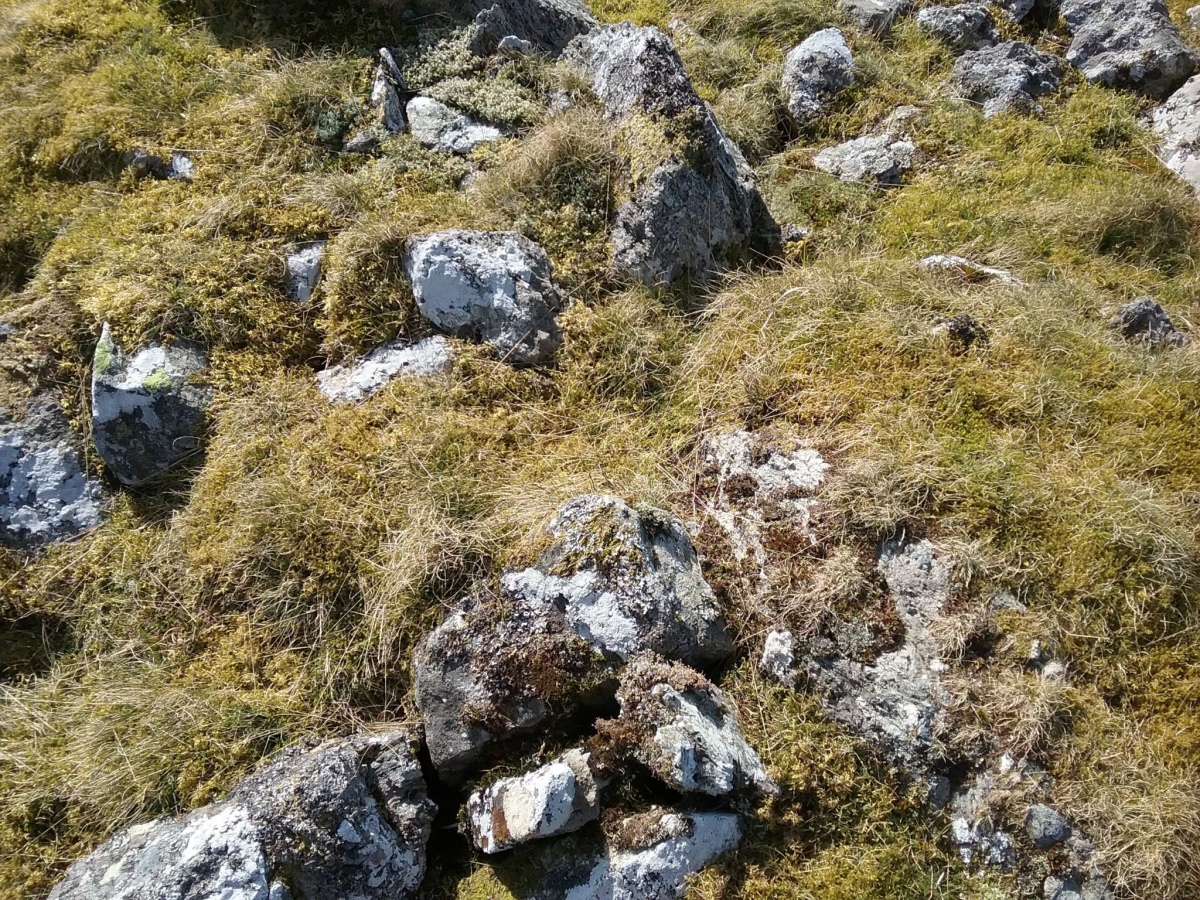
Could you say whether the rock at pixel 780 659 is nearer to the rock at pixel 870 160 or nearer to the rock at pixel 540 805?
the rock at pixel 540 805

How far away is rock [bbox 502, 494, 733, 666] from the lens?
13.0ft

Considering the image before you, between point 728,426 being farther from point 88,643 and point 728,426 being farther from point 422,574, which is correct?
point 88,643

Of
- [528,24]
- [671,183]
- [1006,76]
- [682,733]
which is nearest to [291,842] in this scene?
[682,733]

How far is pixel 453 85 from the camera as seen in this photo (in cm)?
694

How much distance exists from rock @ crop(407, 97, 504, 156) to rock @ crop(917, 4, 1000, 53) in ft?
18.0

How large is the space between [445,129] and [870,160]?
4.21 m

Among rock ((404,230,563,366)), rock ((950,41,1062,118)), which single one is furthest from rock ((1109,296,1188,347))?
rock ((404,230,563,366))

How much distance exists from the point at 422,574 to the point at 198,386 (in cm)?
253

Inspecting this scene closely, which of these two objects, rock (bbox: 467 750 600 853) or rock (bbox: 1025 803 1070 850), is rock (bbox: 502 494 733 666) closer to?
rock (bbox: 467 750 600 853)

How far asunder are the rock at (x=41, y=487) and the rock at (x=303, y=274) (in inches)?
78.6

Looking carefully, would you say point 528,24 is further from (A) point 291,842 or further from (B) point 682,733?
(A) point 291,842

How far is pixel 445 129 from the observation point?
22.1 feet

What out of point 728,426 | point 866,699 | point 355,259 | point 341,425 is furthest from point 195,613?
point 866,699

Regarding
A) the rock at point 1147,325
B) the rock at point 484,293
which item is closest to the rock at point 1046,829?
the rock at point 1147,325
